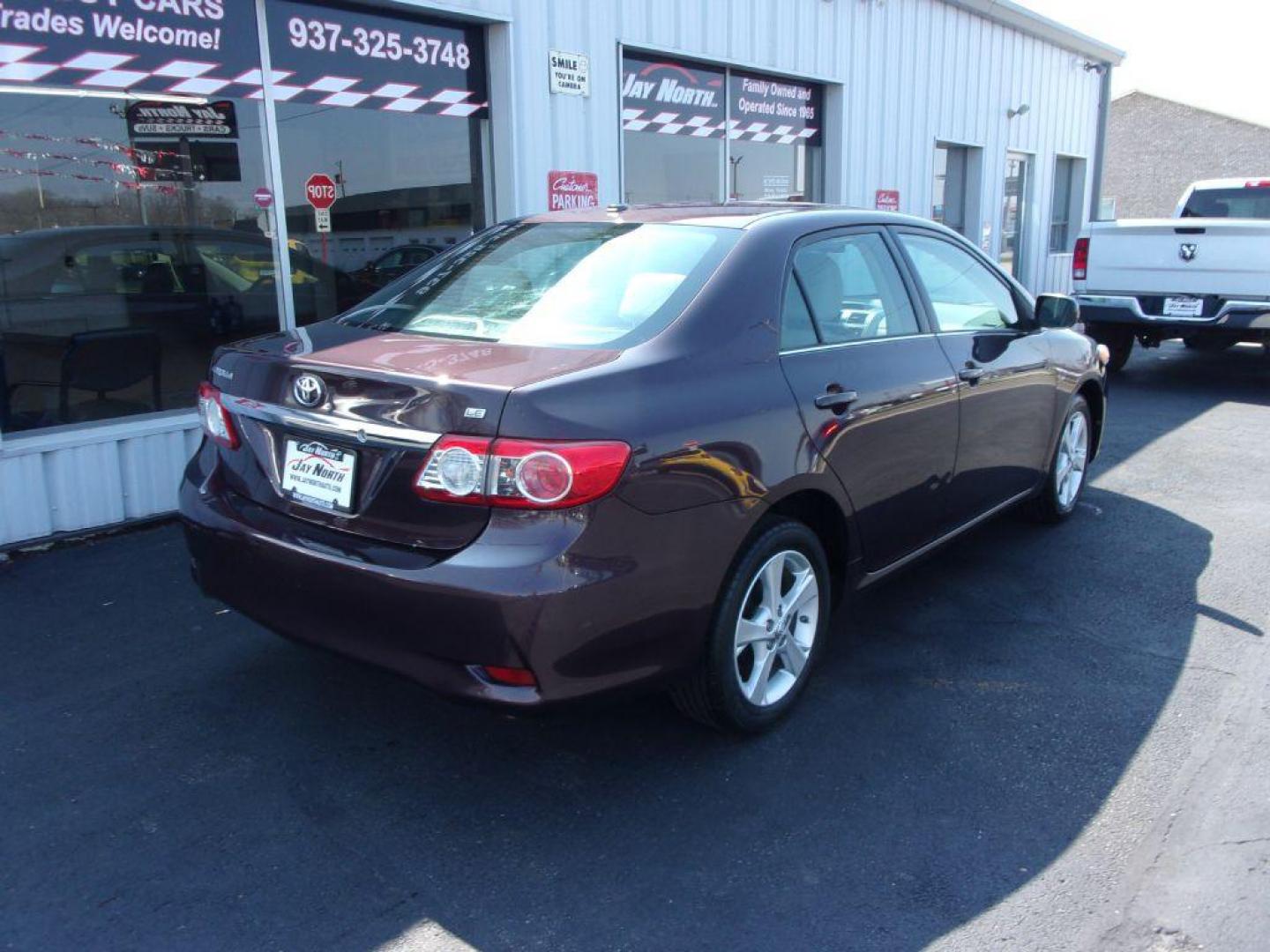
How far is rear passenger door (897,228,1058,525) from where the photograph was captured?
4207mm

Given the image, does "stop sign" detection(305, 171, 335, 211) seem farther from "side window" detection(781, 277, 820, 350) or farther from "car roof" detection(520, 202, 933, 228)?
"side window" detection(781, 277, 820, 350)

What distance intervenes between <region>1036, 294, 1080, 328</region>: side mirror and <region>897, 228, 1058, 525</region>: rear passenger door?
5 centimetres

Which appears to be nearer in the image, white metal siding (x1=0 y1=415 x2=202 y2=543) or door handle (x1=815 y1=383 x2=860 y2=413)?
door handle (x1=815 y1=383 x2=860 y2=413)

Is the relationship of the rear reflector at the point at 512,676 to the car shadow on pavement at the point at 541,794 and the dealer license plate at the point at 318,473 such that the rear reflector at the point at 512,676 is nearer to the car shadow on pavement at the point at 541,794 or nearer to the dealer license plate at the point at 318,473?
the car shadow on pavement at the point at 541,794

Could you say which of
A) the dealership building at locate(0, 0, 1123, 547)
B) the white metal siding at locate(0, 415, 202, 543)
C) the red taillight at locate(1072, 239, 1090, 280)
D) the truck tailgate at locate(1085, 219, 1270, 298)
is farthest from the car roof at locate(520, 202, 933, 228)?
the red taillight at locate(1072, 239, 1090, 280)

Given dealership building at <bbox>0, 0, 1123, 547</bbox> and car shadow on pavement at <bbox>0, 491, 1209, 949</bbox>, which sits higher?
dealership building at <bbox>0, 0, 1123, 547</bbox>

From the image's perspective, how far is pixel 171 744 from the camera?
10.7 ft

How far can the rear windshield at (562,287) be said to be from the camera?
3.09 meters

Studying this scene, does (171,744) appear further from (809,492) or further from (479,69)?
(479,69)

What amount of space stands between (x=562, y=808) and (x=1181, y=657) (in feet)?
8.18

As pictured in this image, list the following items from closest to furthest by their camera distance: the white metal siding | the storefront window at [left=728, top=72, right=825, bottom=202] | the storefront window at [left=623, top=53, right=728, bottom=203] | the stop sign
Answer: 1. the white metal siding
2. the stop sign
3. the storefront window at [left=623, top=53, right=728, bottom=203]
4. the storefront window at [left=728, top=72, right=825, bottom=202]

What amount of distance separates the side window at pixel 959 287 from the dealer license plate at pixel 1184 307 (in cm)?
589

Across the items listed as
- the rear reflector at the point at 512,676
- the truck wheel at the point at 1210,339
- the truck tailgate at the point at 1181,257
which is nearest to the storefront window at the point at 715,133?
the truck tailgate at the point at 1181,257

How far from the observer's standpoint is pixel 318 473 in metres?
2.88
